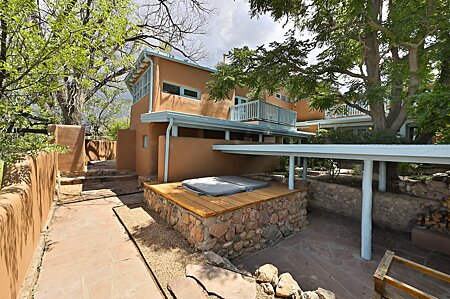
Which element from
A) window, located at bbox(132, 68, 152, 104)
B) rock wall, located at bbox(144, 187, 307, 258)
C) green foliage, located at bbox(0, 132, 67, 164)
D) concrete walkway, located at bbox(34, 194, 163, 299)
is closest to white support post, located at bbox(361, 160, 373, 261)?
rock wall, located at bbox(144, 187, 307, 258)

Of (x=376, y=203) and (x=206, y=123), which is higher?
(x=206, y=123)

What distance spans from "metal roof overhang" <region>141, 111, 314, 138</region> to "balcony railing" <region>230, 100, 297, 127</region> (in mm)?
456

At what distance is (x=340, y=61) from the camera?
7207 mm

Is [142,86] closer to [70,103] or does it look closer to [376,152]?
[70,103]

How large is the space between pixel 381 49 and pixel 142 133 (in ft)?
36.3

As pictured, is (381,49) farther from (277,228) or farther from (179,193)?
(179,193)

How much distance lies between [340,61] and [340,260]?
6924mm

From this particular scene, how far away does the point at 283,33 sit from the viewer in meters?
7.32

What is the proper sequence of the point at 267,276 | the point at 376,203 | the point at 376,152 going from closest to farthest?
the point at 267,276 → the point at 376,152 → the point at 376,203

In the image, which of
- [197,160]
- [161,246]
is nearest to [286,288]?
[161,246]

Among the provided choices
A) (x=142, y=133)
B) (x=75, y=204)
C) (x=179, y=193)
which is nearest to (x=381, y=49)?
(x=179, y=193)

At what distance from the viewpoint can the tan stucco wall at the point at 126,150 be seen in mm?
9961

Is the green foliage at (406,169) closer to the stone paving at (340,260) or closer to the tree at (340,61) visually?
the tree at (340,61)

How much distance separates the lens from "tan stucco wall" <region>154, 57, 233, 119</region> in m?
8.59
